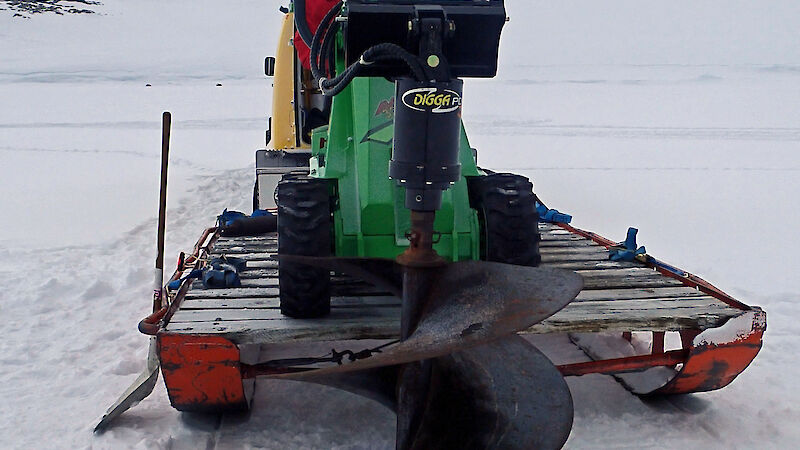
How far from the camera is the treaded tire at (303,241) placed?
306 cm

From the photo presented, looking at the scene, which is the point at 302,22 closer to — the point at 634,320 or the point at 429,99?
the point at 429,99

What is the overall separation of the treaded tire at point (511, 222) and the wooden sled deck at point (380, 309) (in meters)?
0.30

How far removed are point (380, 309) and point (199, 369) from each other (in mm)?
811

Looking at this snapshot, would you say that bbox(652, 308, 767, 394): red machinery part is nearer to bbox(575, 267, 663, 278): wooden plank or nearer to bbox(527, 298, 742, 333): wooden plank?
bbox(527, 298, 742, 333): wooden plank

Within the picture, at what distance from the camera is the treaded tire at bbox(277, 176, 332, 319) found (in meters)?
3.06

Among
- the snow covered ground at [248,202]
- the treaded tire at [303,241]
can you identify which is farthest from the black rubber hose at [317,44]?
the snow covered ground at [248,202]

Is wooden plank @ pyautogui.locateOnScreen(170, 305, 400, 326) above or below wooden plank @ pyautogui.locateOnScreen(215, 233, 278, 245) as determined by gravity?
below

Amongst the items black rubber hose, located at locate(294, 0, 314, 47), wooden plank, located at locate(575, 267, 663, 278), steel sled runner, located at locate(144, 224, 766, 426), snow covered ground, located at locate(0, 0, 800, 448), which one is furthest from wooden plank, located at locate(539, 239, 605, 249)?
black rubber hose, located at locate(294, 0, 314, 47)

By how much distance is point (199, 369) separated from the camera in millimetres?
2891

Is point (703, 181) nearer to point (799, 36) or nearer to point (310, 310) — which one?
point (310, 310)

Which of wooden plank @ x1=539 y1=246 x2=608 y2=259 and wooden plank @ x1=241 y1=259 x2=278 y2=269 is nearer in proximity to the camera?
wooden plank @ x1=241 y1=259 x2=278 y2=269

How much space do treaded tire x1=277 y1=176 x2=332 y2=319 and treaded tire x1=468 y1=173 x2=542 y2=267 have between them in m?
0.69

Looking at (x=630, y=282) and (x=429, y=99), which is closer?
(x=429, y=99)

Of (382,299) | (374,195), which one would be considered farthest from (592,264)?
(374,195)
